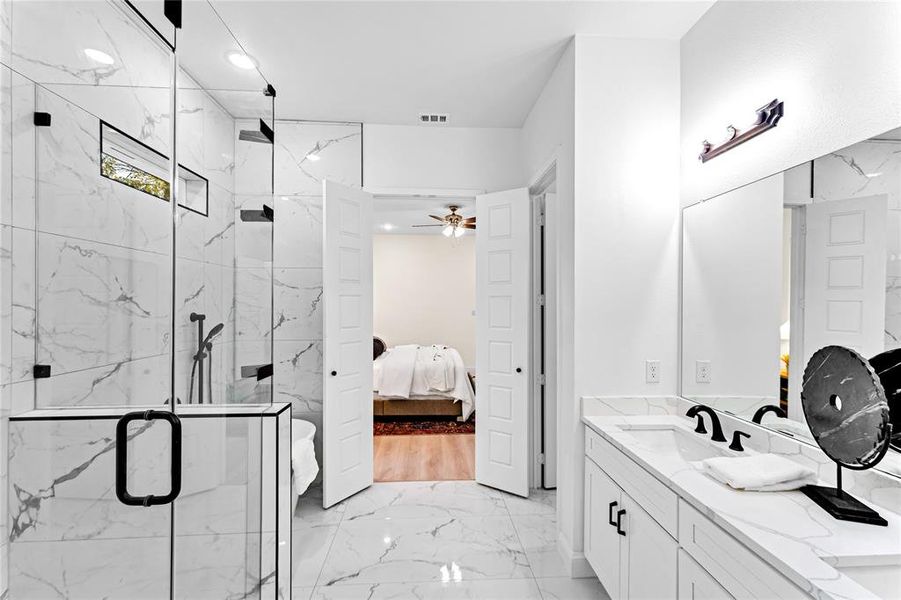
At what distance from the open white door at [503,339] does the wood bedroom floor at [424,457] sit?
410 mm

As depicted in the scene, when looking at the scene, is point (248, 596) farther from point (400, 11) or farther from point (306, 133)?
point (306, 133)

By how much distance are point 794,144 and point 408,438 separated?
13.3 feet

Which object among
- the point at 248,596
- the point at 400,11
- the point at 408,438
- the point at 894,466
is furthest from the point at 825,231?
the point at 408,438

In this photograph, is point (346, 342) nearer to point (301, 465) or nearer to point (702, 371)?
point (301, 465)

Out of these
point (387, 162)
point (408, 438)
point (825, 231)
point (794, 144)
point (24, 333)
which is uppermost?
point (387, 162)

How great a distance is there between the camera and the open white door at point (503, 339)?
339 centimetres

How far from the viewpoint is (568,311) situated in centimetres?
252

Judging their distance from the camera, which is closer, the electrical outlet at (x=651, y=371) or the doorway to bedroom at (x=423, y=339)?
the electrical outlet at (x=651, y=371)

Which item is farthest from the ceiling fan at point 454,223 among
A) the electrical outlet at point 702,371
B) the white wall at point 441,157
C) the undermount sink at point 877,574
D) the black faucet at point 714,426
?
the undermount sink at point 877,574

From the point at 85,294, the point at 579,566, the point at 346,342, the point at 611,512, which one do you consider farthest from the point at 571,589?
the point at 85,294

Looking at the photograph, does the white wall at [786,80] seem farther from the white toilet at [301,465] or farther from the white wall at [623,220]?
the white toilet at [301,465]

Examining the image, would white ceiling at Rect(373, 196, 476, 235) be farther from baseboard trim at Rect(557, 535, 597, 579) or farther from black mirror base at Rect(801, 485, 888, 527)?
black mirror base at Rect(801, 485, 888, 527)

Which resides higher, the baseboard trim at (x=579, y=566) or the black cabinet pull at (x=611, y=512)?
the black cabinet pull at (x=611, y=512)

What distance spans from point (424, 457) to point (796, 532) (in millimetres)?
3350
